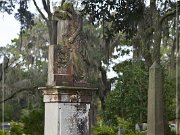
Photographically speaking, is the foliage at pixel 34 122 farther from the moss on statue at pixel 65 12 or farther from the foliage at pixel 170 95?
the moss on statue at pixel 65 12

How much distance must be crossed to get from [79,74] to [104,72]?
24.4 meters

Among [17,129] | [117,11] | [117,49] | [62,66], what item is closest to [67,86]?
[62,66]

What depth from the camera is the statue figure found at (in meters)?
8.72

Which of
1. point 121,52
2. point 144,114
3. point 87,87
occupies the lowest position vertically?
point 144,114

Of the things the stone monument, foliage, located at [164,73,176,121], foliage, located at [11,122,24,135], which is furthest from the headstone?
foliage, located at [164,73,176,121]

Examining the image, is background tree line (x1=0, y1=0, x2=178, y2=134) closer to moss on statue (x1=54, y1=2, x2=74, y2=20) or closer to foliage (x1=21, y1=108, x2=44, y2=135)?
foliage (x1=21, y1=108, x2=44, y2=135)

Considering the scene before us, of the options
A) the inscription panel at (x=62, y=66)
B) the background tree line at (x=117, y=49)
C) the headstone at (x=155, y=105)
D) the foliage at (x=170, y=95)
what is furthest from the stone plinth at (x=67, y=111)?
the foliage at (x=170, y=95)

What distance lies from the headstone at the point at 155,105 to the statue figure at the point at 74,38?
6062 millimetres

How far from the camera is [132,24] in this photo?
2114 centimetres

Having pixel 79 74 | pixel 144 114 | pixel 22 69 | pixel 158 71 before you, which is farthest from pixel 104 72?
pixel 79 74

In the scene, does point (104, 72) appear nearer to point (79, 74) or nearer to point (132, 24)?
point (132, 24)

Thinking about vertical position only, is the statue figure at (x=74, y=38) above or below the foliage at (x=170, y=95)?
above

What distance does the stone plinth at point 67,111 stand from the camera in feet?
27.7

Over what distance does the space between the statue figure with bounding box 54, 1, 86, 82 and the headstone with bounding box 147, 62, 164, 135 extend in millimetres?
6062
